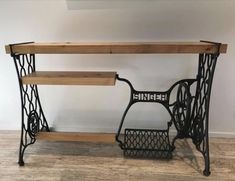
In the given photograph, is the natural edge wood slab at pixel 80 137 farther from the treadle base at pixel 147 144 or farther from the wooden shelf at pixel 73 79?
the wooden shelf at pixel 73 79

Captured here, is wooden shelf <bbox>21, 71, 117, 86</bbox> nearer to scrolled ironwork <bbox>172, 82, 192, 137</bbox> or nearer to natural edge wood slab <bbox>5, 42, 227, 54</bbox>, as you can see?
natural edge wood slab <bbox>5, 42, 227, 54</bbox>

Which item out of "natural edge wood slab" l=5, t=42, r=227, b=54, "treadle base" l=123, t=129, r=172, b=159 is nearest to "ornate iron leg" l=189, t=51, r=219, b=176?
"natural edge wood slab" l=5, t=42, r=227, b=54

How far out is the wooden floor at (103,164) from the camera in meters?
1.62

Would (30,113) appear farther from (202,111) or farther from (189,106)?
(202,111)

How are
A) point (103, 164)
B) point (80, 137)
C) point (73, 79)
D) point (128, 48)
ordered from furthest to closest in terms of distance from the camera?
point (80, 137), point (103, 164), point (73, 79), point (128, 48)

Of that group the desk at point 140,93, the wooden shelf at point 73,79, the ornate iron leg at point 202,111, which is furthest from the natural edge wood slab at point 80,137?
the ornate iron leg at point 202,111

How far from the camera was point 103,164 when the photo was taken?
175cm

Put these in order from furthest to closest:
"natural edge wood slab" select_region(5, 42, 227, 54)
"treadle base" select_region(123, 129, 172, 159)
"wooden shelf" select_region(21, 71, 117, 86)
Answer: "treadle base" select_region(123, 129, 172, 159)
"wooden shelf" select_region(21, 71, 117, 86)
"natural edge wood slab" select_region(5, 42, 227, 54)

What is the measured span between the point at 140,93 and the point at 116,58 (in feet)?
1.41

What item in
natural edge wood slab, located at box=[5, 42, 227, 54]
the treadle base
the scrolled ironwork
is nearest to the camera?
natural edge wood slab, located at box=[5, 42, 227, 54]

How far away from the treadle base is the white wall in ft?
0.38

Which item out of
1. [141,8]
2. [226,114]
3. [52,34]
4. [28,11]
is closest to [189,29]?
[141,8]

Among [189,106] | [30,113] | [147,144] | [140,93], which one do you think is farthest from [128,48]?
[30,113]

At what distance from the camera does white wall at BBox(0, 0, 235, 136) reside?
1.89 meters
